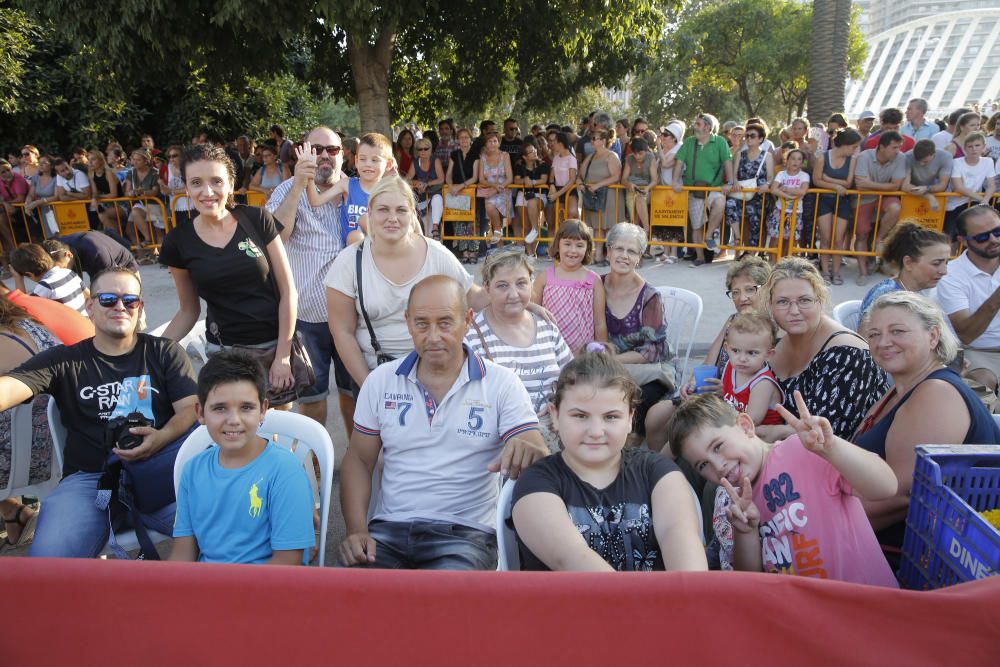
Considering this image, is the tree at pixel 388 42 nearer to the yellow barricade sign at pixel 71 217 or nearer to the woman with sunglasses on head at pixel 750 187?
the woman with sunglasses on head at pixel 750 187

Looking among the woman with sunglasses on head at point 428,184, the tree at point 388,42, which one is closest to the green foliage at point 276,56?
the tree at point 388,42

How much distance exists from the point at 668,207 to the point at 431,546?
778 cm

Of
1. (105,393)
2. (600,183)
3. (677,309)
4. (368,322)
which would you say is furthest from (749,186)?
(105,393)

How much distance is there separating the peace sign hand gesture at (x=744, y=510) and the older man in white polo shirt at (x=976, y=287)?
278cm

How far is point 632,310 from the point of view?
170 inches

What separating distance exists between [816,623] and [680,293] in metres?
3.64

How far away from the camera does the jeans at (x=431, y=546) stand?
2627 millimetres

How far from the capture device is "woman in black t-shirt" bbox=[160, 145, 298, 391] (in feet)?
11.2

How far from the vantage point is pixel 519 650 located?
1.59 meters

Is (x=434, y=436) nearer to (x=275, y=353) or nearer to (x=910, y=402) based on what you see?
(x=275, y=353)

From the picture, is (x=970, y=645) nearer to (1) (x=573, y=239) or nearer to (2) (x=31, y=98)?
(1) (x=573, y=239)

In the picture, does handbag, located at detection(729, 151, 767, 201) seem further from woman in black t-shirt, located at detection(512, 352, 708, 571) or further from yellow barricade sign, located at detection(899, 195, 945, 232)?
woman in black t-shirt, located at detection(512, 352, 708, 571)

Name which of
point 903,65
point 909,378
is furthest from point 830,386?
point 903,65

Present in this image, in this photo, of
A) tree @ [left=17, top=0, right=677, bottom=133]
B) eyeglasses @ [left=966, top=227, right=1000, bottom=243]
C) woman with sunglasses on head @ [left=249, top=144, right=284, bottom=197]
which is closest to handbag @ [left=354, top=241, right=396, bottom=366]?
eyeglasses @ [left=966, top=227, right=1000, bottom=243]
